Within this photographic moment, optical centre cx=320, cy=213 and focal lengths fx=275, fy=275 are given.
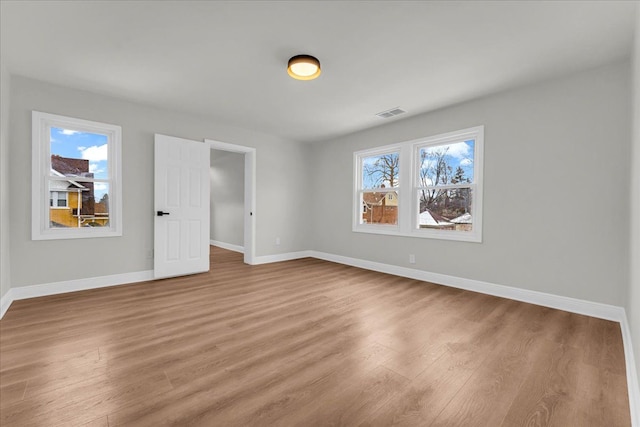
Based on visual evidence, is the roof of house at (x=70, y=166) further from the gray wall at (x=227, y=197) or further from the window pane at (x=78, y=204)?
Answer: the gray wall at (x=227, y=197)

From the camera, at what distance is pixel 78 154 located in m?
3.62

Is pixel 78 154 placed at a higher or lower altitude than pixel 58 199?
higher

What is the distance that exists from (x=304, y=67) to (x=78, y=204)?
135 inches

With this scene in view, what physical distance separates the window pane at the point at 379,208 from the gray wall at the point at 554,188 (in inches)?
34.1

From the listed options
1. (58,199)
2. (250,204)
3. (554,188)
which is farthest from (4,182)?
(554,188)

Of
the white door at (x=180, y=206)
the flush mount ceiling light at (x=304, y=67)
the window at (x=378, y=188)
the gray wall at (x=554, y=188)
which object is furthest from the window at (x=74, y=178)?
the gray wall at (x=554, y=188)

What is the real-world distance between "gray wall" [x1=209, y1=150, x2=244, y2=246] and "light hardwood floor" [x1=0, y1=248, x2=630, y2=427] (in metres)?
3.90

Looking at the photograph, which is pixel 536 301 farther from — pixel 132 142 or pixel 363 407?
pixel 132 142

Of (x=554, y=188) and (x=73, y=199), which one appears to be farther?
(x=73, y=199)

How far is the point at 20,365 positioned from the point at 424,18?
3.78 m

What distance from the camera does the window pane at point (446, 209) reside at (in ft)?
12.5

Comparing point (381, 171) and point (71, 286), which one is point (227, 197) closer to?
point (71, 286)

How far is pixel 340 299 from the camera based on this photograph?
328 cm

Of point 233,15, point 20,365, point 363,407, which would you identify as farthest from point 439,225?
point 20,365
